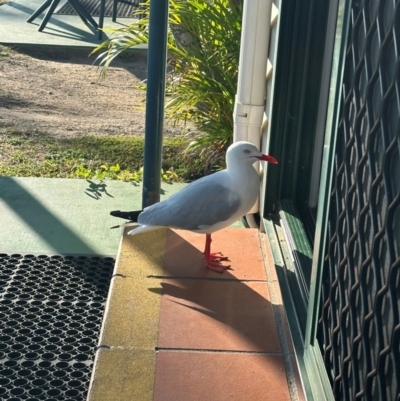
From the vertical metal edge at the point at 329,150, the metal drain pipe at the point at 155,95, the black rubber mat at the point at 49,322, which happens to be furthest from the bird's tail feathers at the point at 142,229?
the vertical metal edge at the point at 329,150

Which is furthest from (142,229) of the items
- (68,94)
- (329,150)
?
(68,94)

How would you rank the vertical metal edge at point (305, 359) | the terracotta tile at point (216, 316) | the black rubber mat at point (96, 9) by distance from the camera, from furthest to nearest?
the black rubber mat at point (96, 9), the terracotta tile at point (216, 316), the vertical metal edge at point (305, 359)

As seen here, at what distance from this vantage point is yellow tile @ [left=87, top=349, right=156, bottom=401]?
2.98 metres

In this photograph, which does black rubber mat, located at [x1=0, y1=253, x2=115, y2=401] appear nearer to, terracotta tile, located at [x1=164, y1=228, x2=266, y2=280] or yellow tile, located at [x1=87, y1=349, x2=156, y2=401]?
yellow tile, located at [x1=87, y1=349, x2=156, y2=401]

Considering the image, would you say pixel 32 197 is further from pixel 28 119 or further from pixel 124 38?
pixel 28 119

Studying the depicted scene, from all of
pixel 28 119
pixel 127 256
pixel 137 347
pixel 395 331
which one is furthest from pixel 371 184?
pixel 28 119

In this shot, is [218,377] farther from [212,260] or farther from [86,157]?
[86,157]

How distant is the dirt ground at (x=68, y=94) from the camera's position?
7895mm

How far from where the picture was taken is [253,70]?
4766 mm

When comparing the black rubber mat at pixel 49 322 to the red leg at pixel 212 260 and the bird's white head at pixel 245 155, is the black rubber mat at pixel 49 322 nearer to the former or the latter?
the red leg at pixel 212 260

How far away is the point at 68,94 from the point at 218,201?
5.61 meters

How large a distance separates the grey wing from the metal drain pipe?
0.64 metres

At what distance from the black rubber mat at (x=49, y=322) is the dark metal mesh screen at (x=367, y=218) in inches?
53.0

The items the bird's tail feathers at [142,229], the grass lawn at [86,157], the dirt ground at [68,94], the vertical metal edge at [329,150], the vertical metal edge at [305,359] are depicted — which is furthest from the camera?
the dirt ground at [68,94]
